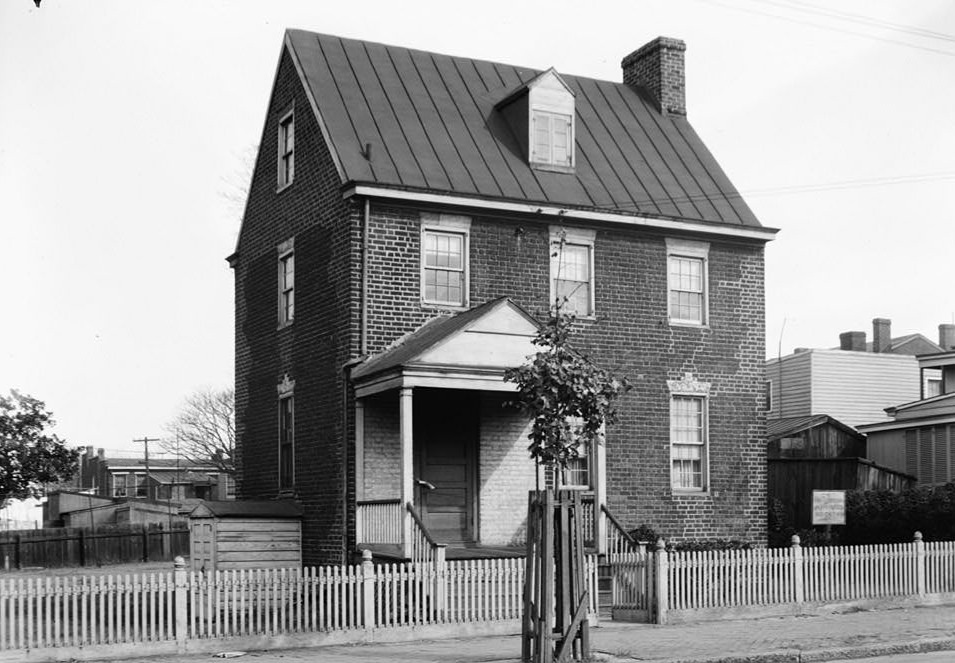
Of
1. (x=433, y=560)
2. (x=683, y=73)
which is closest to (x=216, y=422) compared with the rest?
(x=683, y=73)

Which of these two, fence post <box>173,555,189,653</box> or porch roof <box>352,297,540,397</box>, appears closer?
fence post <box>173,555,189,653</box>

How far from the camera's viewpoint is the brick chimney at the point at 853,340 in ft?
201

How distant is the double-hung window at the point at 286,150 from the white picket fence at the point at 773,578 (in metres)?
10.7

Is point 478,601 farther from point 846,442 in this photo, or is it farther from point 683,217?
point 846,442

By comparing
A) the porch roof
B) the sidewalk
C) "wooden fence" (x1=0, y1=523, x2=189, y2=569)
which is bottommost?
"wooden fence" (x1=0, y1=523, x2=189, y2=569)

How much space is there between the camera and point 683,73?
28734mm

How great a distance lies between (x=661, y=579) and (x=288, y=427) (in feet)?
30.2

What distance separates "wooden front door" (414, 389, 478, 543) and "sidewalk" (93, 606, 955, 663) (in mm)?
4554

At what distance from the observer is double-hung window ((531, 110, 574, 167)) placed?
24.7 meters

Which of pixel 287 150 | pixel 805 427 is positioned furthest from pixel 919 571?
pixel 805 427

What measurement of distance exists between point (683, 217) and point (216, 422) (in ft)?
183

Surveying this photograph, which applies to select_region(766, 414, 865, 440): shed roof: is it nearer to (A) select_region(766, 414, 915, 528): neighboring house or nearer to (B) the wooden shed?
(A) select_region(766, 414, 915, 528): neighboring house

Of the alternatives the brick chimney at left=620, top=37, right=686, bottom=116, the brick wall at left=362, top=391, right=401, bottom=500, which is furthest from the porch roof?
the brick chimney at left=620, top=37, right=686, bottom=116

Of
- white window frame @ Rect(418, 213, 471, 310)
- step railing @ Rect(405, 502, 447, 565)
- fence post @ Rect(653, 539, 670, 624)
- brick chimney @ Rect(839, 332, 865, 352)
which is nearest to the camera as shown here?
fence post @ Rect(653, 539, 670, 624)
